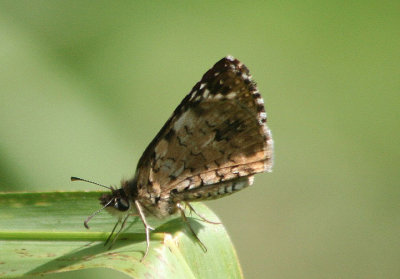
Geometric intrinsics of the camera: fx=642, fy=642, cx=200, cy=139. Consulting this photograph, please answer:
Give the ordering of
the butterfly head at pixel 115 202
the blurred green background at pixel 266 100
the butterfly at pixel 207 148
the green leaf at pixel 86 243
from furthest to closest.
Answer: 1. the blurred green background at pixel 266 100
2. the butterfly at pixel 207 148
3. the butterfly head at pixel 115 202
4. the green leaf at pixel 86 243

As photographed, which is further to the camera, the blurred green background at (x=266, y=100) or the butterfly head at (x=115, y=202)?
the blurred green background at (x=266, y=100)

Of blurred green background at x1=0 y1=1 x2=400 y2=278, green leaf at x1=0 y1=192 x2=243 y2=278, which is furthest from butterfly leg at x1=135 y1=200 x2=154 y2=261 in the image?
blurred green background at x1=0 y1=1 x2=400 y2=278

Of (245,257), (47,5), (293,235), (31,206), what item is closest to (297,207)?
(293,235)

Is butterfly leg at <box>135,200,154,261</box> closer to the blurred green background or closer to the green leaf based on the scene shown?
the green leaf

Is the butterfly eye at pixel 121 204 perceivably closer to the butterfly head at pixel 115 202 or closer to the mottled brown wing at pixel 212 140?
the butterfly head at pixel 115 202

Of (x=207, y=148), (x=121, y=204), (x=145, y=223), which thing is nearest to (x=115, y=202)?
(x=121, y=204)

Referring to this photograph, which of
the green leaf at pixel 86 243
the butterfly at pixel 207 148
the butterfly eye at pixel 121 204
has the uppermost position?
the butterfly at pixel 207 148

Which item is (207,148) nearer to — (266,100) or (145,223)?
(145,223)

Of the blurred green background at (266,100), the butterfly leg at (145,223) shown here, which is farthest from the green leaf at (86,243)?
the blurred green background at (266,100)
